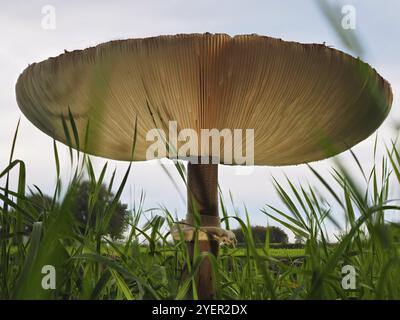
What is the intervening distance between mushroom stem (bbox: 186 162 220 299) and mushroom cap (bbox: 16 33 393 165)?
0.42 feet

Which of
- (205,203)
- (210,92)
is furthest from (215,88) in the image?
(205,203)

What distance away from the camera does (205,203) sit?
2188mm

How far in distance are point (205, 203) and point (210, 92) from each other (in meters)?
0.53

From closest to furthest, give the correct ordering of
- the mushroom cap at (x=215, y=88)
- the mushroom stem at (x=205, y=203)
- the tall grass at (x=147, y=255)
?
1. the tall grass at (x=147, y=255)
2. the mushroom cap at (x=215, y=88)
3. the mushroom stem at (x=205, y=203)

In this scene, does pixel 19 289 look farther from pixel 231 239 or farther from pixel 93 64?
pixel 231 239

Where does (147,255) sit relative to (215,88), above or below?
below

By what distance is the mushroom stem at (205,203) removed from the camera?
210cm

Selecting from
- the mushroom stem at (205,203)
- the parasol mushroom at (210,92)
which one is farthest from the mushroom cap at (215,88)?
the mushroom stem at (205,203)

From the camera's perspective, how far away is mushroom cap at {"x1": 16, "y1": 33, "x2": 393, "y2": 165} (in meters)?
1.74

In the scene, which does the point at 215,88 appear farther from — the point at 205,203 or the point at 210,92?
the point at 205,203

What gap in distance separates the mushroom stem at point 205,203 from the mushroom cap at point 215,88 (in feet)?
0.42

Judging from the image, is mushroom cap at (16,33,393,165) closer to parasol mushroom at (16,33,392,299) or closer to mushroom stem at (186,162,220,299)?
parasol mushroom at (16,33,392,299)

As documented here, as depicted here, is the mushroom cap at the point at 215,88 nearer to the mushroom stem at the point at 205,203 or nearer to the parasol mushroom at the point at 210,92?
the parasol mushroom at the point at 210,92

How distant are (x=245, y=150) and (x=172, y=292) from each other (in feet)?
4.40
